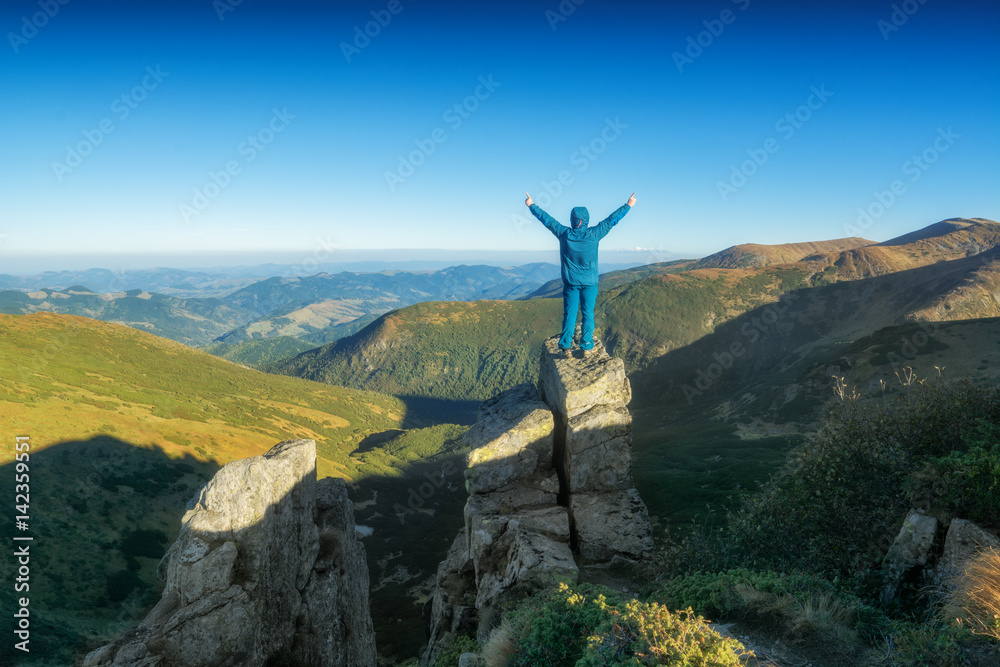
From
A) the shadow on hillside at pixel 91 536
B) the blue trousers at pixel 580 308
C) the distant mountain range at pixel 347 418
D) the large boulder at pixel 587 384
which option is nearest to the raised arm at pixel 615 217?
the blue trousers at pixel 580 308

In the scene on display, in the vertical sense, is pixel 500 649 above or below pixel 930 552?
below

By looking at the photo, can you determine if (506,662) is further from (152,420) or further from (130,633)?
(152,420)

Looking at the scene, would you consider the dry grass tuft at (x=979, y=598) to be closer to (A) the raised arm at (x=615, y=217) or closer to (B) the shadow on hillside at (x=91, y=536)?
(A) the raised arm at (x=615, y=217)

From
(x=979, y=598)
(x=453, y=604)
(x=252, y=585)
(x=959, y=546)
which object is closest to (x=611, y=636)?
(x=979, y=598)

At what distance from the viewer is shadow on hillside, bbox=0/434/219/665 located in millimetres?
32688

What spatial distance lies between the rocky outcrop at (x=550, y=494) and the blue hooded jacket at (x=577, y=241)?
4.24 m

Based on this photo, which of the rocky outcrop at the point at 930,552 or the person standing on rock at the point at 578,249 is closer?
the rocky outcrop at the point at 930,552

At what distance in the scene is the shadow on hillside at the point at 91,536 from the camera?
3269 centimetres

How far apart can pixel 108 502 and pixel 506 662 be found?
2558 inches

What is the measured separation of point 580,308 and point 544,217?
463 centimetres

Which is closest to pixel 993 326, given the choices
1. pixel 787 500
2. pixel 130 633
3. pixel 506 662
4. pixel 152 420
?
pixel 787 500

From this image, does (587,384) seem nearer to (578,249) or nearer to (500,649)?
(578,249)

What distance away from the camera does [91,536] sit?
153ft

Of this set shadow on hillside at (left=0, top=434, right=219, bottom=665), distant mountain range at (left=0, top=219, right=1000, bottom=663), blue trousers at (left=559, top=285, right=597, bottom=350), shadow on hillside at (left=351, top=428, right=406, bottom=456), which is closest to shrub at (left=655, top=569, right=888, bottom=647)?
distant mountain range at (left=0, top=219, right=1000, bottom=663)
